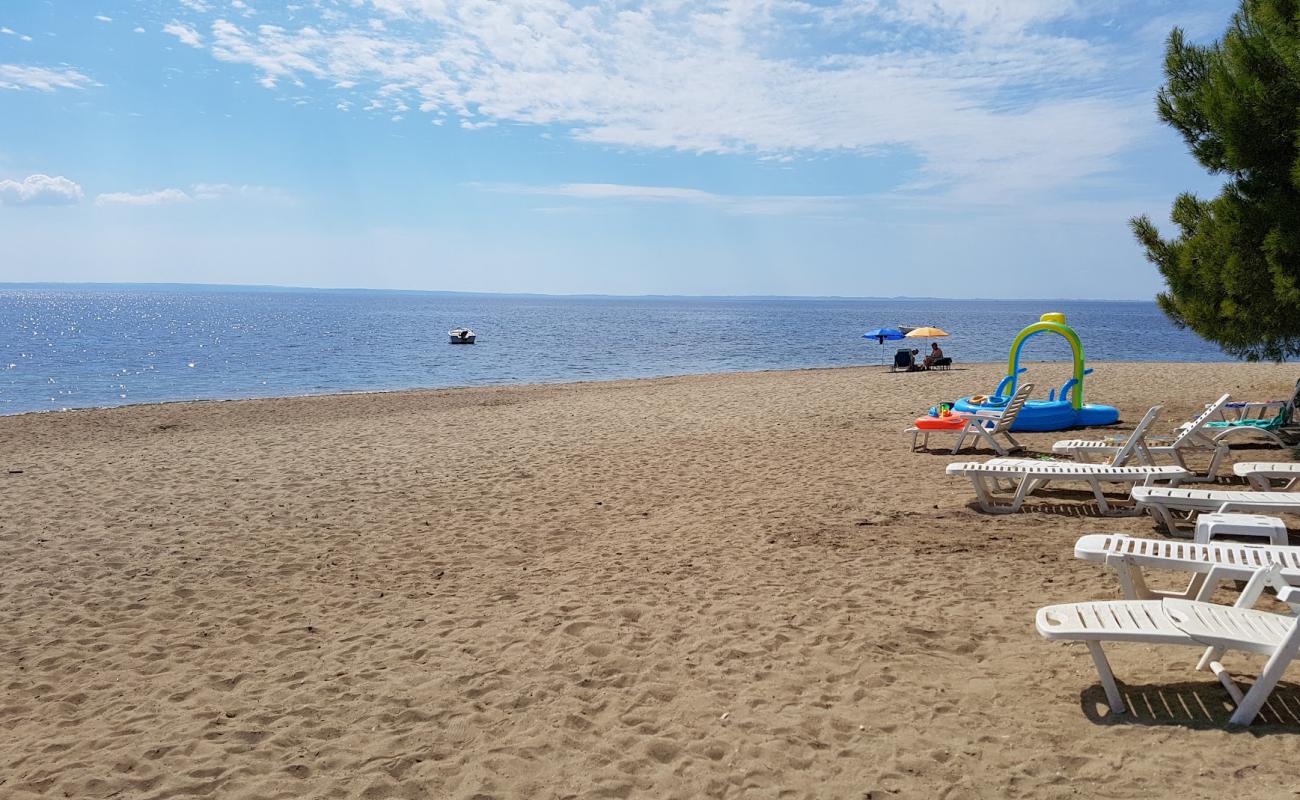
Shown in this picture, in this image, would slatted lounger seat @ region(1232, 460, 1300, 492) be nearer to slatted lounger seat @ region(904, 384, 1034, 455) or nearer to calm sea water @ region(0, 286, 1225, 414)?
slatted lounger seat @ region(904, 384, 1034, 455)

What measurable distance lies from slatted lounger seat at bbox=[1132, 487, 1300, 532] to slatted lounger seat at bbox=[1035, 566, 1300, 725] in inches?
89.2

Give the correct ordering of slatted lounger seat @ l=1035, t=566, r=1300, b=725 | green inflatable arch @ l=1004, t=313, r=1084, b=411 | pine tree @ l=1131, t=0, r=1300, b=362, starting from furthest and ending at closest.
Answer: green inflatable arch @ l=1004, t=313, r=1084, b=411 → pine tree @ l=1131, t=0, r=1300, b=362 → slatted lounger seat @ l=1035, t=566, r=1300, b=725

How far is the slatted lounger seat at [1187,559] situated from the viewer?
421 centimetres

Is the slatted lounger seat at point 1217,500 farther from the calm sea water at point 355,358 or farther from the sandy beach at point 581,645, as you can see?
the calm sea water at point 355,358

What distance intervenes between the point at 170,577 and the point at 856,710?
4.94m

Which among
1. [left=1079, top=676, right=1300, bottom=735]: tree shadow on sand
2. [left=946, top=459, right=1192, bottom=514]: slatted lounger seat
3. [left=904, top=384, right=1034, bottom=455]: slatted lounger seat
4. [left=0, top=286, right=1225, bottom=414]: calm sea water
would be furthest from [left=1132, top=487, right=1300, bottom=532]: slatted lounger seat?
[left=0, top=286, right=1225, bottom=414]: calm sea water

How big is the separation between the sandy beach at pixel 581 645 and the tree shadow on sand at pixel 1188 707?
0.01m

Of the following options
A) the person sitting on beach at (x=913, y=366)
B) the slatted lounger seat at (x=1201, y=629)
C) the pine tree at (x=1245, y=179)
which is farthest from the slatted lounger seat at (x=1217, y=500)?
the person sitting on beach at (x=913, y=366)

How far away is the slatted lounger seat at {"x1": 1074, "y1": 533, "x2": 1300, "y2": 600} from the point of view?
4.21m

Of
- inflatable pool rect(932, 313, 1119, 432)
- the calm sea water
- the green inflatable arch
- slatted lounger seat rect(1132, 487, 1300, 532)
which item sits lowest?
the calm sea water

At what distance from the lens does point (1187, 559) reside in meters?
4.37

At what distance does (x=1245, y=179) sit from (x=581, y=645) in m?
9.17

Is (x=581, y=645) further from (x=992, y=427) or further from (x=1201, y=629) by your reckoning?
(x=992, y=427)

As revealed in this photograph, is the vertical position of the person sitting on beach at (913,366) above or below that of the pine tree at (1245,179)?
below
